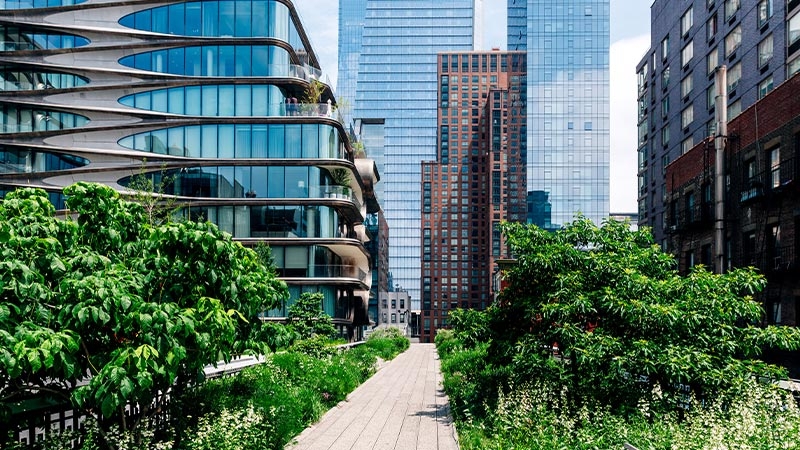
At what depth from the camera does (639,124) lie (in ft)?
236

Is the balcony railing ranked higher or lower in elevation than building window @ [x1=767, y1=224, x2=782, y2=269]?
lower

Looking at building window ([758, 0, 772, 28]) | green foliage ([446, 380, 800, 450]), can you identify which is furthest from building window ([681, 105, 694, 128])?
green foliage ([446, 380, 800, 450])

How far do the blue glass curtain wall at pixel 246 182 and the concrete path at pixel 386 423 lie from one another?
27.5 m

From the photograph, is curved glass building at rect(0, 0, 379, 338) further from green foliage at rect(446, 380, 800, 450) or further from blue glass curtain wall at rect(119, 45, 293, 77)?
green foliage at rect(446, 380, 800, 450)

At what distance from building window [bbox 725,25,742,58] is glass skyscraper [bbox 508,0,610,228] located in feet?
282

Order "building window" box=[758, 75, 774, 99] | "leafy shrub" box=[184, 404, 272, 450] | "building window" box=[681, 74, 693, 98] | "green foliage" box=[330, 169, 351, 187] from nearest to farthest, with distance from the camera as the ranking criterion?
"leafy shrub" box=[184, 404, 272, 450], "building window" box=[758, 75, 774, 99], "building window" box=[681, 74, 693, 98], "green foliage" box=[330, 169, 351, 187]

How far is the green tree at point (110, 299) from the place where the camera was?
751 cm

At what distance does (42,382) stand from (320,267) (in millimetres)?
41118

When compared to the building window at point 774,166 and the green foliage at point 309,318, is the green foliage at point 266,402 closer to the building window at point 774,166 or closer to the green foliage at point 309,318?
the building window at point 774,166

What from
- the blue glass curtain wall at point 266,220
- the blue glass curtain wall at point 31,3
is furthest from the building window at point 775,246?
the blue glass curtain wall at point 31,3

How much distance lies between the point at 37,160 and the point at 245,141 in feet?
53.8

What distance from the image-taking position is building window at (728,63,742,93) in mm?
40562

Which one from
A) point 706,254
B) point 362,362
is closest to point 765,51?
point 706,254

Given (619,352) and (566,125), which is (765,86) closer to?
(619,352)
